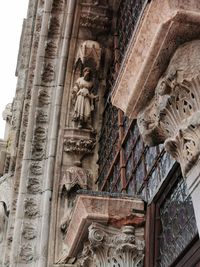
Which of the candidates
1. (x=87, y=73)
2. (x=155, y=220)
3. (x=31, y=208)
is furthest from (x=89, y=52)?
(x=155, y=220)

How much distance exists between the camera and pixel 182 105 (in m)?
1.84

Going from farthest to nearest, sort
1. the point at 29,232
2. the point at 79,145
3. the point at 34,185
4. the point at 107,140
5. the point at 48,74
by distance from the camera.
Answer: the point at 48,74 < the point at 79,145 < the point at 107,140 < the point at 34,185 < the point at 29,232

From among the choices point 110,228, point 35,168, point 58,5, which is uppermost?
point 58,5

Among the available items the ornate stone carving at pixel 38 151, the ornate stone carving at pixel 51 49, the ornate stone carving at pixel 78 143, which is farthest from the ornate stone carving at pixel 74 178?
the ornate stone carving at pixel 51 49

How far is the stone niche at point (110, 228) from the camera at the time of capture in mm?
3381

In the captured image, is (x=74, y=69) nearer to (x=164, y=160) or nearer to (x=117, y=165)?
(x=117, y=165)

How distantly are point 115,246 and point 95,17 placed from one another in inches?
149

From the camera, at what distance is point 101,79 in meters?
6.25

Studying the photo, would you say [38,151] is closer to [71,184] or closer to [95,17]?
[71,184]

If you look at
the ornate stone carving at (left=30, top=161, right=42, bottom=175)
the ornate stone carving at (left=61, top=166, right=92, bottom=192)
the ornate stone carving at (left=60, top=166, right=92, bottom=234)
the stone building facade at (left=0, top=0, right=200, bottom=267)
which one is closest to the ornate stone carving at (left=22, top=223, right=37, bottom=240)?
the stone building facade at (left=0, top=0, right=200, bottom=267)

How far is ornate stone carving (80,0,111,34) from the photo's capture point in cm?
638

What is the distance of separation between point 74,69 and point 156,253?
11.1 ft

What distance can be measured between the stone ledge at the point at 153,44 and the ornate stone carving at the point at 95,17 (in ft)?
14.5

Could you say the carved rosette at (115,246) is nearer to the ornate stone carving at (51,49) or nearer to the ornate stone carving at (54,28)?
the ornate stone carving at (51,49)
